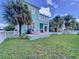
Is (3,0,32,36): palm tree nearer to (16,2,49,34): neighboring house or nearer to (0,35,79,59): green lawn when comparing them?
(16,2,49,34): neighboring house

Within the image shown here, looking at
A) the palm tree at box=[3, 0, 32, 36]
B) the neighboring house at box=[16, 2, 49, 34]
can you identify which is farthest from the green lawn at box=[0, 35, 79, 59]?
the neighboring house at box=[16, 2, 49, 34]

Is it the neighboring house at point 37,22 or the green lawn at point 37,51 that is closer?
the green lawn at point 37,51

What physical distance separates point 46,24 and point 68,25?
2.83m

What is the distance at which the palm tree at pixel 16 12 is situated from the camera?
9336 millimetres

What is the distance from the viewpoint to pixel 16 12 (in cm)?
947

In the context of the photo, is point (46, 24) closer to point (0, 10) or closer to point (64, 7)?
point (64, 7)

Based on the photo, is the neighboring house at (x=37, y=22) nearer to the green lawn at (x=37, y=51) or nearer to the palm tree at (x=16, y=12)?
the palm tree at (x=16, y=12)

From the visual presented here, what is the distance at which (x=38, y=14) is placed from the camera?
12.8 meters

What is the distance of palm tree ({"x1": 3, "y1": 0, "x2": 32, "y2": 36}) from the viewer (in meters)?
9.34

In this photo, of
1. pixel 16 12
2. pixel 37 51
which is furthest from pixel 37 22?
pixel 37 51

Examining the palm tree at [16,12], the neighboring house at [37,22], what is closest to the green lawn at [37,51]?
the palm tree at [16,12]

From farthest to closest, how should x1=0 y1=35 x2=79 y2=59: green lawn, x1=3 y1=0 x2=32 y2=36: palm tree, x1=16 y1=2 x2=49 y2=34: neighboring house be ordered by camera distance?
x1=16 y1=2 x2=49 y2=34: neighboring house → x1=3 y1=0 x2=32 y2=36: palm tree → x1=0 y1=35 x2=79 y2=59: green lawn

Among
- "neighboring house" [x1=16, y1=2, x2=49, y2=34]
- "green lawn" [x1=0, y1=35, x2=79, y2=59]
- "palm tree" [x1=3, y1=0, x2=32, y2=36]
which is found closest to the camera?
"green lawn" [x1=0, y1=35, x2=79, y2=59]

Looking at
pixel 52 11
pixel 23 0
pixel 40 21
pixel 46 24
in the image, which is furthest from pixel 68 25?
pixel 23 0
